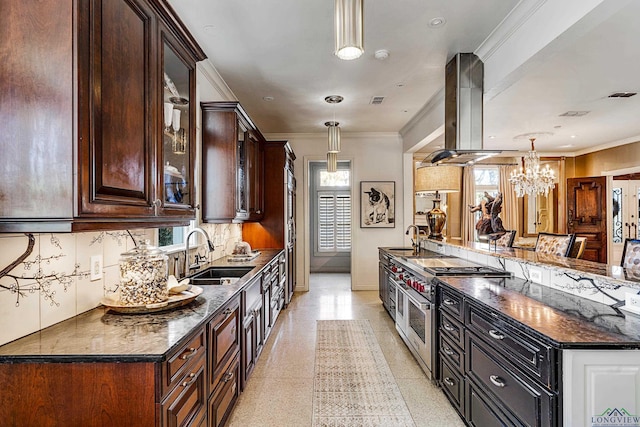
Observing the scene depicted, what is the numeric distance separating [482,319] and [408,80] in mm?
2919

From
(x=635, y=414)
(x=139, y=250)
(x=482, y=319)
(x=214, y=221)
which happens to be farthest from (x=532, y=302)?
(x=214, y=221)

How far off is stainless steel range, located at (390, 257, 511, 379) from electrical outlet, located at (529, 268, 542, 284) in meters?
→ 0.25

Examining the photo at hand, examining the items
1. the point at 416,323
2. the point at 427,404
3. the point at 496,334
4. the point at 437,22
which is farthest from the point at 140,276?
the point at 437,22

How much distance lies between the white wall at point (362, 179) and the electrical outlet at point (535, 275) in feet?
13.5

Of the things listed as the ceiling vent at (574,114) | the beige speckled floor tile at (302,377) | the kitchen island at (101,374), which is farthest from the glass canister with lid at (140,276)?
the ceiling vent at (574,114)

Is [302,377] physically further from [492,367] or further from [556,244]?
[556,244]

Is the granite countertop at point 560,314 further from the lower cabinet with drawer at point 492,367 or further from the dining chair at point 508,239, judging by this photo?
the dining chair at point 508,239

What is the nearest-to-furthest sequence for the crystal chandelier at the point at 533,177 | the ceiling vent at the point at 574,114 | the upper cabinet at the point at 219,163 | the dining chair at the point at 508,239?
the upper cabinet at the point at 219,163
the dining chair at the point at 508,239
the ceiling vent at the point at 574,114
the crystal chandelier at the point at 533,177

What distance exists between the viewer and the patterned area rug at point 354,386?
2.49 m

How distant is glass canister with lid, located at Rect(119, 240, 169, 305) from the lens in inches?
68.4

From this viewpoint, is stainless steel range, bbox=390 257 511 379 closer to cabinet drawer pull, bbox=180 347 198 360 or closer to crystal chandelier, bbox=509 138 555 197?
cabinet drawer pull, bbox=180 347 198 360

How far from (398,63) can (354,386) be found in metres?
2.99

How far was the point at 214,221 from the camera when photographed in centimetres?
353

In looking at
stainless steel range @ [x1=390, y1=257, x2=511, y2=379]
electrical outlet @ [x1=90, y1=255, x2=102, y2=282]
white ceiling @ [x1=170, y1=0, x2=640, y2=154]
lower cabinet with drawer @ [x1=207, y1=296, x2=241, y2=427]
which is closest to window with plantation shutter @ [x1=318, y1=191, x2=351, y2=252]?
white ceiling @ [x1=170, y1=0, x2=640, y2=154]
